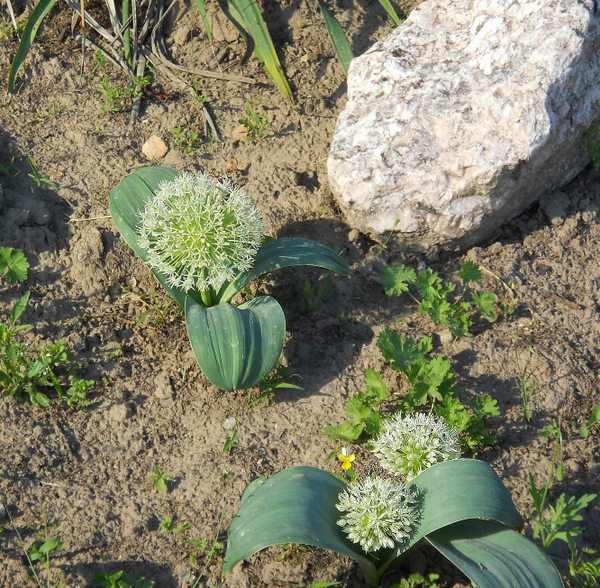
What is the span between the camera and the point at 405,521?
2590 mm

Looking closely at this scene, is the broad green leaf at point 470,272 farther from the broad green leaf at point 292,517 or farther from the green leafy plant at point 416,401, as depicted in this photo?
the broad green leaf at point 292,517

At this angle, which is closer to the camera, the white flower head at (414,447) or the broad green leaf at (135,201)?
the white flower head at (414,447)

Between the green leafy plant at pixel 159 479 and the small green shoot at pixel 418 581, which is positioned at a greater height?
the green leafy plant at pixel 159 479

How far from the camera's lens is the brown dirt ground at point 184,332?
3125 mm

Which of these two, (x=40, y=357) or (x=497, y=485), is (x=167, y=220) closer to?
(x=40, y=357)

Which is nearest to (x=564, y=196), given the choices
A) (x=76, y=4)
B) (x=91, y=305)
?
(x=91, y=305)

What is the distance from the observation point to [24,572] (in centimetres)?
287

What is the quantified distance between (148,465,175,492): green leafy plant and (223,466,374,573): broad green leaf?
0.60 meters

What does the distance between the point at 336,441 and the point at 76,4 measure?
12.9 ft

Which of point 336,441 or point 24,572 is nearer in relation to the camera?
point 24,572

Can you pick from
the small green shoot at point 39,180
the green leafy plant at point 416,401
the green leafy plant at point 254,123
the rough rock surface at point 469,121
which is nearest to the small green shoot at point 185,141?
the green leafy plant at point 254,123

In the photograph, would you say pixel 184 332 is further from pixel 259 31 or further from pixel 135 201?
pixel 259 31

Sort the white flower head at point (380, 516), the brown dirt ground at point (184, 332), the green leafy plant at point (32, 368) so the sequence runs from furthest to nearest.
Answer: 1. the green leafy plant at point (32, 368)
2. the brown dirt ground at point (184, 332)
3. the white flower head at point (380, 516)

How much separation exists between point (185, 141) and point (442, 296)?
2187mm
